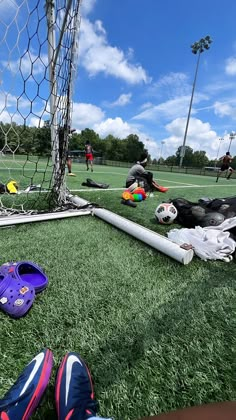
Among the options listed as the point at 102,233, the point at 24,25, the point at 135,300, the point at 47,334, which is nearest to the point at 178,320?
the point at 135,300

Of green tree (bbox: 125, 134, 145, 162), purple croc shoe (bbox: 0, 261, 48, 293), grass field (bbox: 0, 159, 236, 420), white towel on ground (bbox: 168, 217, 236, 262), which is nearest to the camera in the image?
grass field (bbox: 0, 159, 236, 420)

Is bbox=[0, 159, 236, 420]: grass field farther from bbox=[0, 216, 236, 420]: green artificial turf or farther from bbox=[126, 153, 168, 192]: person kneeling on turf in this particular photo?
bbox=[126, 153, 168, 192]: person kneeling on turf

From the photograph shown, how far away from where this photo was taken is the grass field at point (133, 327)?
0.95 meters

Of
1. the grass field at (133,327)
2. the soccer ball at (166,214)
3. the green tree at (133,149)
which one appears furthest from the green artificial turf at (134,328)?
the green tree at (133,149)

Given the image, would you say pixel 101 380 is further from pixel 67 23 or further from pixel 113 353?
pixel 67 23

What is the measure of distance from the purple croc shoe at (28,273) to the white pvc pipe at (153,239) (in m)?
1.10

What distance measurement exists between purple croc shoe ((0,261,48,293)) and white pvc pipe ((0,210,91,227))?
121 cm

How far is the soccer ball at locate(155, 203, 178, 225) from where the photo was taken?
304 centimetres

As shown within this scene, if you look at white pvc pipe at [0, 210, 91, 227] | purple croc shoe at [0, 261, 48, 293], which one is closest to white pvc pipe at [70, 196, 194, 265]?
white pvc pipe at [0, 210, 91, 227]

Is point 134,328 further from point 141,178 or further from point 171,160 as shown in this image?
point 171,160

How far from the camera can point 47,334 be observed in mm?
1200

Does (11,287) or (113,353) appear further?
(11,287)

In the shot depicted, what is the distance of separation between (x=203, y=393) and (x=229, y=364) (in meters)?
0.21

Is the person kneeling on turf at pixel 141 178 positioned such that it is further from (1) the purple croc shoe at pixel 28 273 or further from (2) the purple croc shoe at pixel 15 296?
(2) the purple croc shoe at pixel 15 296
